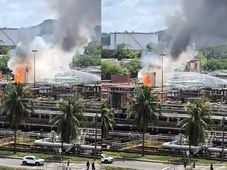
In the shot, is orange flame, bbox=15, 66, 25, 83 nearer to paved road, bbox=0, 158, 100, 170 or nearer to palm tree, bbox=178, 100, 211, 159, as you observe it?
paved road, bbox=0, 158, 100, 170

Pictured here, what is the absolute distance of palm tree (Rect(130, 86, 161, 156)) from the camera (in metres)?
4.17

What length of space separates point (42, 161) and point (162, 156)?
3.38 feet

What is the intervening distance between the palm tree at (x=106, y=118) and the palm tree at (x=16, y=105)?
665 millimetres

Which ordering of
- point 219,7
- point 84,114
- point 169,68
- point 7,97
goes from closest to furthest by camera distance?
point 219,7 < point 169,68 < point 84,114 < point 7,97

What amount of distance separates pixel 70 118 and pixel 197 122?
1.03 meters

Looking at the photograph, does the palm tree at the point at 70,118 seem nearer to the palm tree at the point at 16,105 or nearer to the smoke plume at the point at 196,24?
the palm tree at the point at 16,105

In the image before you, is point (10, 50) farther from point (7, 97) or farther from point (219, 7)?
point (219, 7)

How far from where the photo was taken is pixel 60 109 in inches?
174

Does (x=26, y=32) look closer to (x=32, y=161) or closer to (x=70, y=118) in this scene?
(x=70, y=118)

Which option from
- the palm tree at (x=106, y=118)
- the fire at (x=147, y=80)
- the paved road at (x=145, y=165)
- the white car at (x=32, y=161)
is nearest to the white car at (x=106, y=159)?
the paved road at (x=145, y=165)

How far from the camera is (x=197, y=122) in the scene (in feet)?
12.9

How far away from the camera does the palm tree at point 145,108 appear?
164 inches

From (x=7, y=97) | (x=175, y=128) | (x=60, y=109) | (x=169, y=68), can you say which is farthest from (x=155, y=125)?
(x=7, y=97)

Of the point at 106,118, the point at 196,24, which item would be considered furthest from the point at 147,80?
the point at 196,24
